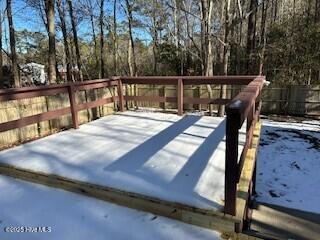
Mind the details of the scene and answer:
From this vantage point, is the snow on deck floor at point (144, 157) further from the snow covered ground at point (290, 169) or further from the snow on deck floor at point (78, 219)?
the snow covered ground at point (290, 169)

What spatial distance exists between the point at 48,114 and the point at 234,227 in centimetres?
310

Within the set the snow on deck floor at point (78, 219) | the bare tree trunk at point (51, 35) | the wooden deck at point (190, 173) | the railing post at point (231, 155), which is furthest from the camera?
the bare tree trunk at point (51, 35)

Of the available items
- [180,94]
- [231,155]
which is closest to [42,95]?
[180,94]

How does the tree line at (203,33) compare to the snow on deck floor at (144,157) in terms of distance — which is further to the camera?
the tree line at (203,33)

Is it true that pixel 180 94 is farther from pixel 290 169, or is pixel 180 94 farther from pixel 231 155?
pixel 231 155

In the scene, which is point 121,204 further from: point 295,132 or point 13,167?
point 295,132

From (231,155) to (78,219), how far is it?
1.26 m

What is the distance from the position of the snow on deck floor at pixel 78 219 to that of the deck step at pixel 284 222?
1.17 m

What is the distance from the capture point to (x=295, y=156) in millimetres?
5512

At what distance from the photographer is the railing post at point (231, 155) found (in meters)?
1.81

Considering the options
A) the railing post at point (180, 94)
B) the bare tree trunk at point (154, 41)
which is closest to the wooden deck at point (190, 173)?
the railing post at point (180, 94)

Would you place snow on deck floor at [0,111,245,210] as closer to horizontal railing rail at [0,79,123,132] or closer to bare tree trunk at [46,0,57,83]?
horizontal railing rail at [0,79,123,132]

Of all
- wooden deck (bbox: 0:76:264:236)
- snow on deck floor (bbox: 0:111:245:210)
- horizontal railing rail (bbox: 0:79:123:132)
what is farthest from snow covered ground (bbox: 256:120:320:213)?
horizontal railing rail (bbox: 0:79:123:132)

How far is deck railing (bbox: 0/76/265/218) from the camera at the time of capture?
1.86 m
